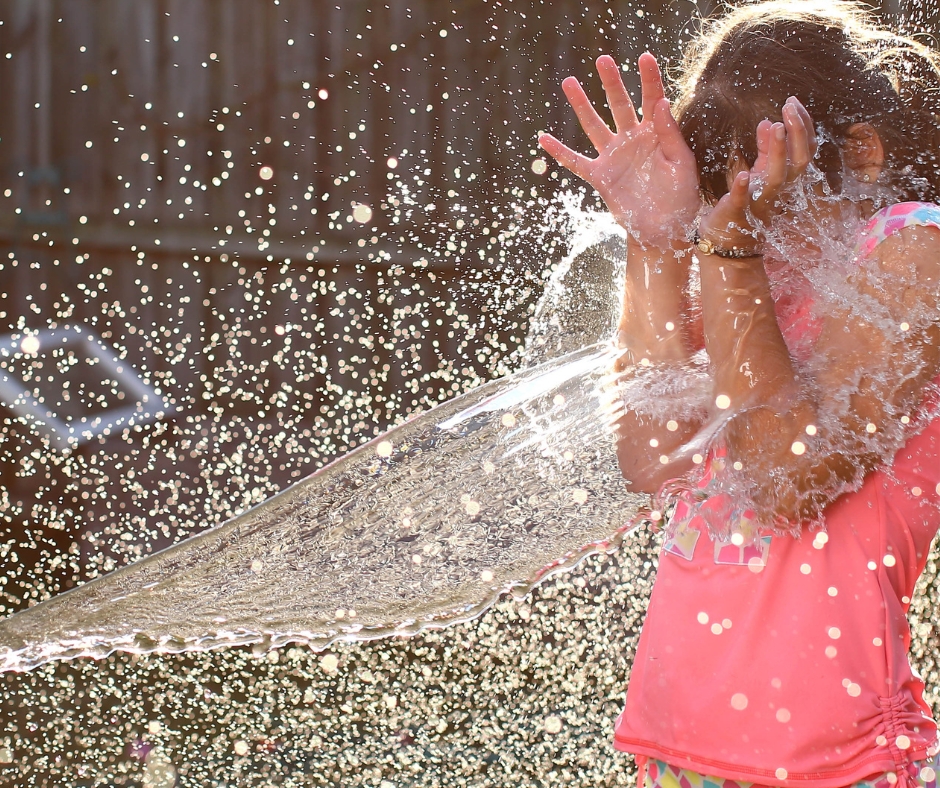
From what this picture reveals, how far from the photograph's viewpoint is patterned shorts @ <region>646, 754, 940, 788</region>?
0.73m

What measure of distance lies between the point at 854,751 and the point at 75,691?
213 centimetres

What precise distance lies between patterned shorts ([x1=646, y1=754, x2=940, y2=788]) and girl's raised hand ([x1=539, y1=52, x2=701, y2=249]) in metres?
0.52

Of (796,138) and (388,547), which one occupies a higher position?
(796,138)

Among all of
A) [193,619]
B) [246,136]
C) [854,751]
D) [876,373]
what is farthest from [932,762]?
[246,136]

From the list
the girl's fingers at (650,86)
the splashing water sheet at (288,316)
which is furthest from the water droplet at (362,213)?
the girl's fingers at (650,86)

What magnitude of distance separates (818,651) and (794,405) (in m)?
0.22

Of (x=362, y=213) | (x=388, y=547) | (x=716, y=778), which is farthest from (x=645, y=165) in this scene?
(x=362, y=213)

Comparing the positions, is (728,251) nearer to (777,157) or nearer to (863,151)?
(777,157)

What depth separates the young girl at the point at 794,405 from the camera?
724 millimetres

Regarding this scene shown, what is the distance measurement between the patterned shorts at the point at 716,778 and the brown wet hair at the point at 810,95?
539 millimetres

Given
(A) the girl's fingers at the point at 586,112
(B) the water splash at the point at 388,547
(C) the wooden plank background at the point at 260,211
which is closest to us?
(A) the girl's fingers at the point at 586,112

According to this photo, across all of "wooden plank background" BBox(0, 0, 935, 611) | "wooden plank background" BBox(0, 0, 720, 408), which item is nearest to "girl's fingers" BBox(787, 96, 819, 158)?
"wooden plank background" BBox(0, 0, 935, 611)

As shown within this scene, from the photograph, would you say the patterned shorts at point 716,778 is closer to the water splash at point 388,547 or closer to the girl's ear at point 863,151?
the water splash at point 388,547

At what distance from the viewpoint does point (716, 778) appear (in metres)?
0.79
